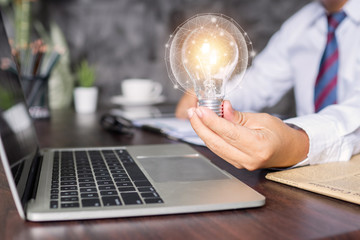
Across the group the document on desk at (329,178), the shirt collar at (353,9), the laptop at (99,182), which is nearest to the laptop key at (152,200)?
the laptop at (99,182)

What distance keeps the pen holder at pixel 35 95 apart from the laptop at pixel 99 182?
62 cm

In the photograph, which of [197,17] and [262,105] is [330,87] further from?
[197,17]

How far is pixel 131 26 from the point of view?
1.93 metres

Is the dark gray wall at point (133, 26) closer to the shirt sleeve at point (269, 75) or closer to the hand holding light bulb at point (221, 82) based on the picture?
the shirt sleeve at point (269, 75)

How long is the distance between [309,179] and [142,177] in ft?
0.82

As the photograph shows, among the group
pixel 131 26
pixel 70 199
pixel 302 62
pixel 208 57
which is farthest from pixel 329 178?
pixel 131 26

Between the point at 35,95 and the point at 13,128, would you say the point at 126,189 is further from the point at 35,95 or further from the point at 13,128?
the point at 35,95

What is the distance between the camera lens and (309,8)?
4.95 ft

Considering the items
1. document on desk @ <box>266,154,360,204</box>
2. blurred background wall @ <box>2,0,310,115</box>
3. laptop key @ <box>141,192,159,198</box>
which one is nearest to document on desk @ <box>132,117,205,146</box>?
document on desk @ <box>266,154,360,204</box>

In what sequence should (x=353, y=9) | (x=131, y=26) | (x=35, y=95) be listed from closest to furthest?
1. (x=353, y=9)
2. (x=35, y=95)
3. (x=131, y=26)

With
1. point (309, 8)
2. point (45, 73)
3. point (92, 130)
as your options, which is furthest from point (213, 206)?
point (309, 8)

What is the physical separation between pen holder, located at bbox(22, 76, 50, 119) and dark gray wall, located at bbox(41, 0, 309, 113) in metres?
0.51

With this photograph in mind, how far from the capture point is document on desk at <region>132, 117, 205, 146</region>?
94 centimetres

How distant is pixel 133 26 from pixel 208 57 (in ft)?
4.68
